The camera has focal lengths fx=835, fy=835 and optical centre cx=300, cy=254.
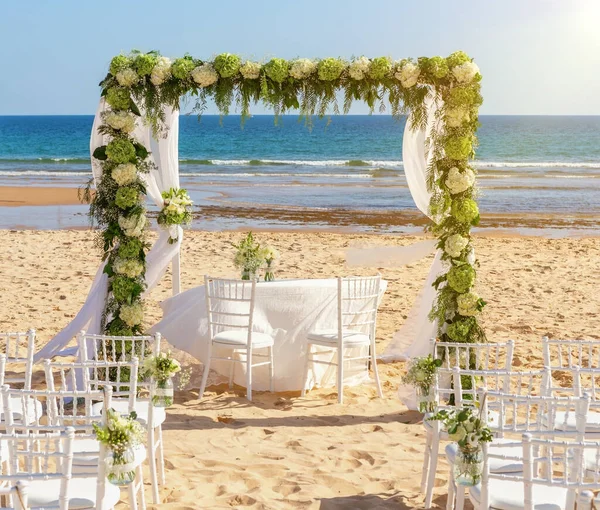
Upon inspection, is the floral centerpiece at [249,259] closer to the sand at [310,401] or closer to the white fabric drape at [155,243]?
the white fabric drape at [155,243]

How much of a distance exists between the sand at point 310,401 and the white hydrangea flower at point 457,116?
2225 millimetres

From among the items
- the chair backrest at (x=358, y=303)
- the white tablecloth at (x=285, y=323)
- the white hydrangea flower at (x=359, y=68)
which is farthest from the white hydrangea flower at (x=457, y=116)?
the white tablecloth at (x=285, y=323)

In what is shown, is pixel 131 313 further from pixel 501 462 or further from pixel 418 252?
pixel 501 462

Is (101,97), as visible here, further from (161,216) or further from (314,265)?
(314,265)

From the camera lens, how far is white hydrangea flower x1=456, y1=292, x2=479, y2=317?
6.31 meters

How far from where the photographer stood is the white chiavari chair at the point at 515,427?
3276mm

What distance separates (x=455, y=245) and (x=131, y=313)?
259 centimetres

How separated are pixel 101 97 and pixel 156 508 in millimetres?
3506

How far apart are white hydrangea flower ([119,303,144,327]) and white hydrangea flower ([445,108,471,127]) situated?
9.29 feet

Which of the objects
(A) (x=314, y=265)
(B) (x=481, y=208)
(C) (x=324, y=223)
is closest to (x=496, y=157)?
(B) (x=481, y=208)

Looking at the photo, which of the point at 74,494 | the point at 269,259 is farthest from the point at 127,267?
the point at 74,494

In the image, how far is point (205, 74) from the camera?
636 cm

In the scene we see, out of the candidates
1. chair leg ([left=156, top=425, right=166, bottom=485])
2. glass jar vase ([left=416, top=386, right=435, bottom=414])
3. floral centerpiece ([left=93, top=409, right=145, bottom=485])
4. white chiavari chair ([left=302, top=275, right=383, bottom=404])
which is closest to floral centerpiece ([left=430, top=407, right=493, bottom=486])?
glass jar vase ([left=416, top=386, right=435, bottom=414])

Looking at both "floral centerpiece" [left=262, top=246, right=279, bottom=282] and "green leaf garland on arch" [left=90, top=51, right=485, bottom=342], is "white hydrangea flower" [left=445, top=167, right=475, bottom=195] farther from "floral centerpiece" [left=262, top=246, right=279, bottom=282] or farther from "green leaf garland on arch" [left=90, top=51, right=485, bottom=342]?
"floral centerpiece" [left=262, top=246, right=279, bottom=282]
